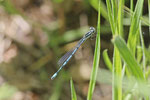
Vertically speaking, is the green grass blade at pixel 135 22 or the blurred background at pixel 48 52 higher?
the green grass blade at pixel 135 22

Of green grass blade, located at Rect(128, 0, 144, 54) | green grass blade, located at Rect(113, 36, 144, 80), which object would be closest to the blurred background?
green grass blade, located at Rect(128, 0, 144, 54)

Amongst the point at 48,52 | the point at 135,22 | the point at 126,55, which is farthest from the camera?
the point at 48,52

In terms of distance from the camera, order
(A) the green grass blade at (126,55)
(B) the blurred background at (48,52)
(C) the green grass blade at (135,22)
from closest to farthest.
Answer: (A) the green grass blade at (126,55) → (C) the green grass blade at (135,22) → (B) the blurred background at (48,52)

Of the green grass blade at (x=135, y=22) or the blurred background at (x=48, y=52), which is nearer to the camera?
the green grass blade at (x=135, y=22)

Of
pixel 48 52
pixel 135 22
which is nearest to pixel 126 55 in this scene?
pixel 135 22

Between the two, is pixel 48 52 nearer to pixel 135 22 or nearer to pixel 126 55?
pixel 135 22

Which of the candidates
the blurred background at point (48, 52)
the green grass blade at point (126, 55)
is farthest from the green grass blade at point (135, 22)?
the blurred background at point (48, 52)

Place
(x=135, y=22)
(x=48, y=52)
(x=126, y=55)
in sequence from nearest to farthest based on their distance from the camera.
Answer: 1. (x=126, y=55)
2. (x=135, y=22)
3. (x=48, y=52)

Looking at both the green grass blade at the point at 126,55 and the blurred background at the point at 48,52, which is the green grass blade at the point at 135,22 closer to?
the green grass blade at the point at 126,55

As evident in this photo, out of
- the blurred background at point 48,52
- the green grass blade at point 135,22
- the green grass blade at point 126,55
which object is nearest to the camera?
the green grass blade at point 126,55
